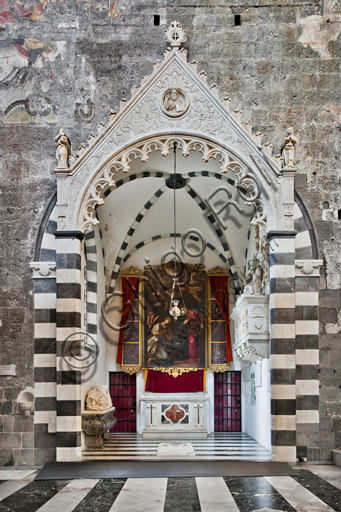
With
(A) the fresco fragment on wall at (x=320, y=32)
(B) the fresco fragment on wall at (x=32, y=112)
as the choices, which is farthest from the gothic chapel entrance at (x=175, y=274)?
(A) the fresco fragment on wall at (x=320, y=32)

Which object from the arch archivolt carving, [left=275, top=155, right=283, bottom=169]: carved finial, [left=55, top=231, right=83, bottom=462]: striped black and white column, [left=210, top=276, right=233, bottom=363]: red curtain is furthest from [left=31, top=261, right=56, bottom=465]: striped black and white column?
[left=210, top=276, right=233, bottom=363]: red curtain

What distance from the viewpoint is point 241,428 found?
1413 cm

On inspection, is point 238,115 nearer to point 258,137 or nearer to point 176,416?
point 258,137

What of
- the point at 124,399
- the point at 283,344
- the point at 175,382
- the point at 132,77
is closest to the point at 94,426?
the point at 283,344

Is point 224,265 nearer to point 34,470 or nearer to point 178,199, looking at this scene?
point 178,199

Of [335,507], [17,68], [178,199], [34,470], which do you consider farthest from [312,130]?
[34,470]

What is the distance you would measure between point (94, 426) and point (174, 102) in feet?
19.9

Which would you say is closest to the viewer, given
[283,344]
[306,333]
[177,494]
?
[177,494]

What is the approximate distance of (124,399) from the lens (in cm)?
1416

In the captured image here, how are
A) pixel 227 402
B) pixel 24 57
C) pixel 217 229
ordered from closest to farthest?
pixel 24 57 < pixel 217 229 < pixel 227 402

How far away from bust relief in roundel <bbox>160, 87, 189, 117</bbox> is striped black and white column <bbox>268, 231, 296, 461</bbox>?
263cm

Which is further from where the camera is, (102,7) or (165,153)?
(102,7)

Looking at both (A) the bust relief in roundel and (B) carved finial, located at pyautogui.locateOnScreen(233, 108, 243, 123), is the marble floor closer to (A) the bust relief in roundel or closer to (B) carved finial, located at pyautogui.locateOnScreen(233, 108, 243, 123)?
(B) carved finial, located at pyautogui.locateOnScreen(233, 108, 243, 123)

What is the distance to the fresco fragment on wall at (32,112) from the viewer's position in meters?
9.82
